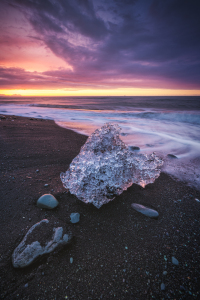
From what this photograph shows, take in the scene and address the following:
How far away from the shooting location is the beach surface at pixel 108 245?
1227mm

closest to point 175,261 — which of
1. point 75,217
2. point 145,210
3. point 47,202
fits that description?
point 145,210

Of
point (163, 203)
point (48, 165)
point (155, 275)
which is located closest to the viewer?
point (155, 275)

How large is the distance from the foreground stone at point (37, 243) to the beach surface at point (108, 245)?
0.06 metres

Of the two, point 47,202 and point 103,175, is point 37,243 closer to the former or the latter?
point 47,202

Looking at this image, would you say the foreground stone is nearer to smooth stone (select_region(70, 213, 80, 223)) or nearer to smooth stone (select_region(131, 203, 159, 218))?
smooth stone (select_region(70, 213, 80, 223))

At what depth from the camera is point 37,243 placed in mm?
1437

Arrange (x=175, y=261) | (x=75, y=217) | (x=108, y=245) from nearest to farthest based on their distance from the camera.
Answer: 1. (x=175, y=261)
2. (x=108, y=245)
3. (x=75, y=217)

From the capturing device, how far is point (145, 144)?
5.23 meters

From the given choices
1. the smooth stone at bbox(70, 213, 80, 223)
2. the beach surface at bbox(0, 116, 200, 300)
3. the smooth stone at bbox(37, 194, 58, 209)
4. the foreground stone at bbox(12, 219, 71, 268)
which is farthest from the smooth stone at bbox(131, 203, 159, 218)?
the smooth stone at bbox(37, 194, 58, 209)

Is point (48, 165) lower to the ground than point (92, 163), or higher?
lower

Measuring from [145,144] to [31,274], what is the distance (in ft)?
15.6

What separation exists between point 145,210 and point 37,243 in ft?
4.48

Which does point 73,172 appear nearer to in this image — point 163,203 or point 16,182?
point 16,182

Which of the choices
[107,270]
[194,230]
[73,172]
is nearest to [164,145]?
[194,230]
